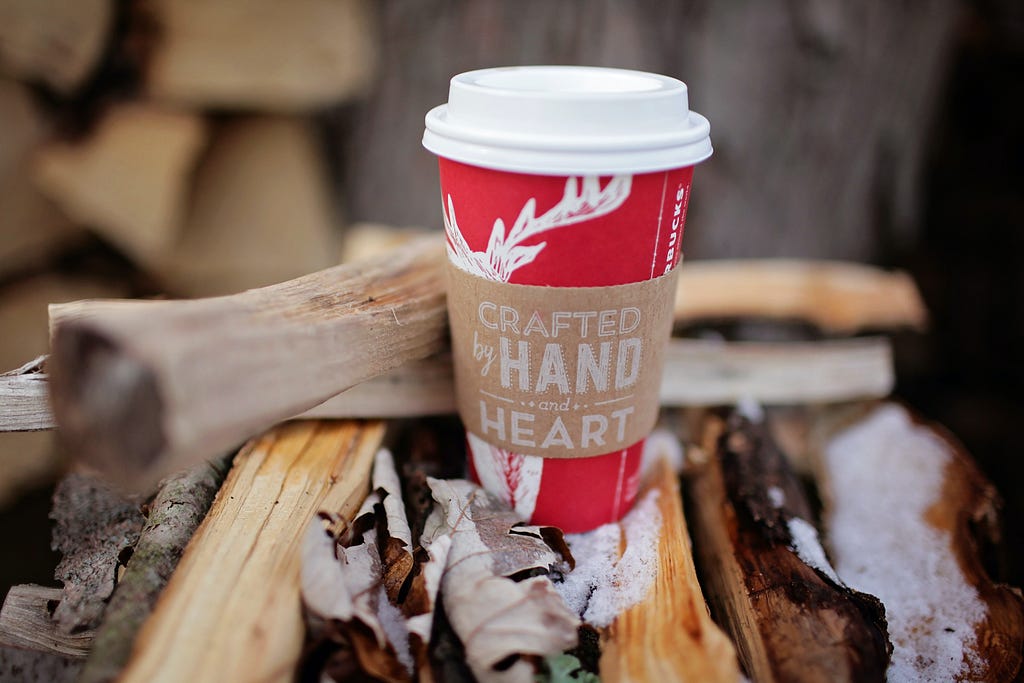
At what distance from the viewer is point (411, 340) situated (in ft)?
3.23

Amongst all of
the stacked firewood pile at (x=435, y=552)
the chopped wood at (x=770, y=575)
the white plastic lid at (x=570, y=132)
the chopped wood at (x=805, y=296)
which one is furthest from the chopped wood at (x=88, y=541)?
the chopped wood at (x=805, y=296)

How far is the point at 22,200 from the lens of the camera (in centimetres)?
172

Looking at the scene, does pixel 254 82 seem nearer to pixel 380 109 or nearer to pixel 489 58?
pixel 380 109

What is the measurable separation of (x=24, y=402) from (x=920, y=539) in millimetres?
1318

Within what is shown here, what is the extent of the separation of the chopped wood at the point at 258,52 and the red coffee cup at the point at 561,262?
39.1 inches

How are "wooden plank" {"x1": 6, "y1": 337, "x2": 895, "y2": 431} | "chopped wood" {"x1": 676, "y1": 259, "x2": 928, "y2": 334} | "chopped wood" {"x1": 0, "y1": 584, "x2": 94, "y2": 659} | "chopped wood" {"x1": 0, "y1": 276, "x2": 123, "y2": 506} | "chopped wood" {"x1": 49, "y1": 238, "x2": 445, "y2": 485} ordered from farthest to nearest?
"chopped wood" {"x1": 0, "y1": 276, "x2": 123, "y2": 506} < "chopped wood" {"x1": 676, "y1": 259, "x2": 928, "y2": 334} < "wooden plank" {"x1": 6, "y1": 337, "x2": 895, "y2": 431} < "chopped wood" {"x1": 0, "y1": 584, "x2": 94, "y2": 659} < "chopped wood" {"x1": 49, "y1": 238, "x2": 445, "y2": 485}

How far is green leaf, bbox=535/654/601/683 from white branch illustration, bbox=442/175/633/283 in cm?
44

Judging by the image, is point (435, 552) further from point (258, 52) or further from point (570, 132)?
point (258, 52)

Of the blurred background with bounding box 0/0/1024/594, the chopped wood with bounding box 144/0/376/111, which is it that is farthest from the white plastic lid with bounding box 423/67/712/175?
the chopped wood with bounding box 144/0/376/111

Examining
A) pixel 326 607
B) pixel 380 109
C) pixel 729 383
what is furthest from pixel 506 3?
pixel 326 607

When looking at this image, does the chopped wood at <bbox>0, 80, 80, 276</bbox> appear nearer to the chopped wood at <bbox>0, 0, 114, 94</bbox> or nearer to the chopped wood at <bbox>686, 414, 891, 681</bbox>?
the chopped wood at <bbox>0, 0, 114, 94</bbox>

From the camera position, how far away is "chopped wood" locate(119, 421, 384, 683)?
2.26ft

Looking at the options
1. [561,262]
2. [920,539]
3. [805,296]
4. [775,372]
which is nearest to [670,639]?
[561,262]

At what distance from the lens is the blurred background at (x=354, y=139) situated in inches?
64.7
